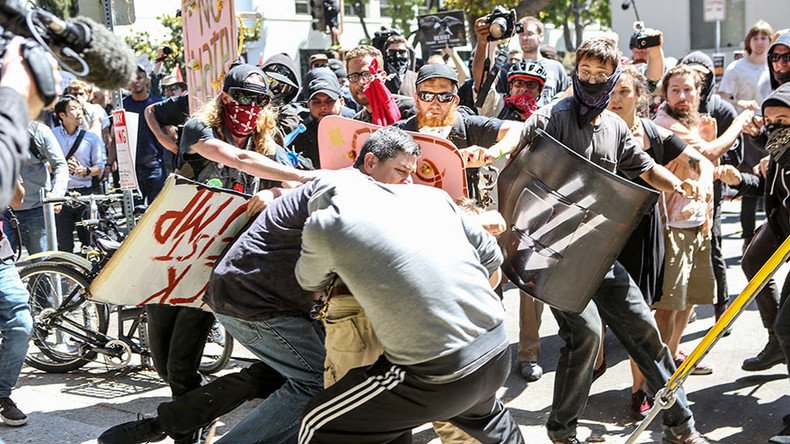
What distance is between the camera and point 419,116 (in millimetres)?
4945

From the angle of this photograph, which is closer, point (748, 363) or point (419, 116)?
point (419, 116)

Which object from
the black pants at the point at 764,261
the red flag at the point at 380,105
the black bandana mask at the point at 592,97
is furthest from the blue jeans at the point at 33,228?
the black pants at the point at 764,261

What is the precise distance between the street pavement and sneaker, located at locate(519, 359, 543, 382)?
5cm

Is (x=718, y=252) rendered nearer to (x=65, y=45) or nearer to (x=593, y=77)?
(x=593, y=77)

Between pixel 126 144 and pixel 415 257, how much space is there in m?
3.88

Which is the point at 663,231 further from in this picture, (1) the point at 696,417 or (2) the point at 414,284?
(2) the point at 414,284

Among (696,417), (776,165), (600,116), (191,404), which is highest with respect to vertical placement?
(600,116)

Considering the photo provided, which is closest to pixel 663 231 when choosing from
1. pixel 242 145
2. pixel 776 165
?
pixel 776 165

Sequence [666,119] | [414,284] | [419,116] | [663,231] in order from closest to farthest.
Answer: [414,284], [419,116], [663,231], [666,119]

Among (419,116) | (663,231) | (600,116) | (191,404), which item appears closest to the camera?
(191,404)

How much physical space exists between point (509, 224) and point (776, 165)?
5.05 feet

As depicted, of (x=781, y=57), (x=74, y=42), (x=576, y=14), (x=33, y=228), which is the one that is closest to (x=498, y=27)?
(x=781, y=57)

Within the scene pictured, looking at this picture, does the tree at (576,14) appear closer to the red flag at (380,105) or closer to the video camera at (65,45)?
the red flag at (380,105)

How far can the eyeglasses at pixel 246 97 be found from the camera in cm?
480
